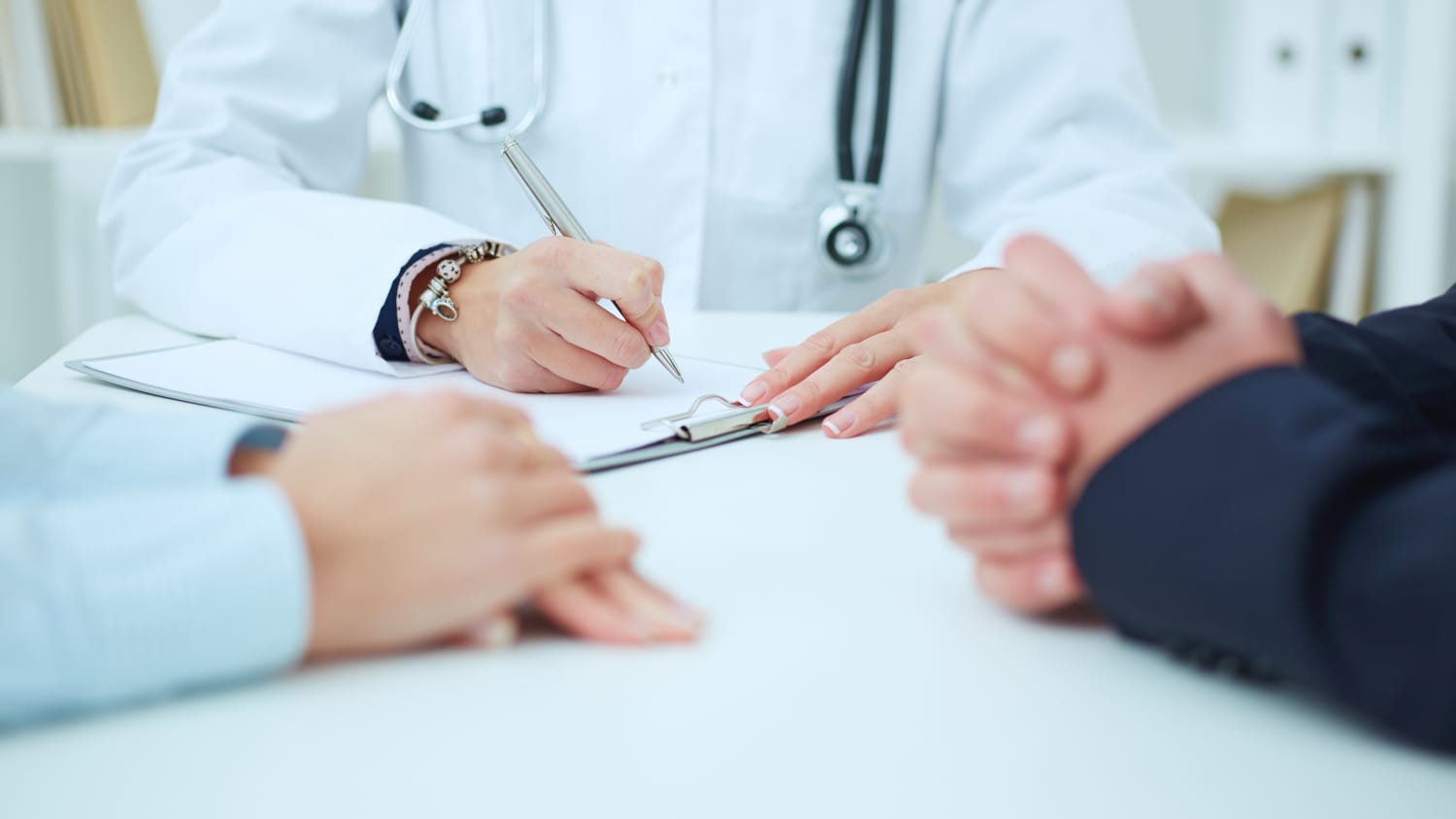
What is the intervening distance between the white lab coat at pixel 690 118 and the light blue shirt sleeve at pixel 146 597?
2.50 feet

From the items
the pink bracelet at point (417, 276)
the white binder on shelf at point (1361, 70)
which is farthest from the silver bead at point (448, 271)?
the white binder on shelf at point (1361, 70)

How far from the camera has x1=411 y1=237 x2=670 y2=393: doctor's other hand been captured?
2.37 ft

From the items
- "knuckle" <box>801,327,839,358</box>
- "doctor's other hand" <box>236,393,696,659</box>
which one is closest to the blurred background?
"knuckle" <box>801,327,839,358</box>

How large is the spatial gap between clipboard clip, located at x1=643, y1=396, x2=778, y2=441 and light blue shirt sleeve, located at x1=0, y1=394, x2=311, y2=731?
0.95ft

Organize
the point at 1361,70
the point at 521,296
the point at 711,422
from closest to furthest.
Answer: the point at 711,422 → the point at 521,296 → the point at 1361,70

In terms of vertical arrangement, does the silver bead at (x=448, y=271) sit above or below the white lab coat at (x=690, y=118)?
below

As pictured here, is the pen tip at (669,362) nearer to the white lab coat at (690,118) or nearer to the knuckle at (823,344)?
the knuckle at (823,344)

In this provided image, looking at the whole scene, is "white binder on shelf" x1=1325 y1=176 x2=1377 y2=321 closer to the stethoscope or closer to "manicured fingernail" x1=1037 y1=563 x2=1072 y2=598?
the stethoscope

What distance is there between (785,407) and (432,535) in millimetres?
341

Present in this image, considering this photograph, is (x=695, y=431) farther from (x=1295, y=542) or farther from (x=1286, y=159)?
(x=1286, y=159)

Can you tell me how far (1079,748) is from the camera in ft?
1.08

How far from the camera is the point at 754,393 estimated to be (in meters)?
0.70

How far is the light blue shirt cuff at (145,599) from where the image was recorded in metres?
0.33

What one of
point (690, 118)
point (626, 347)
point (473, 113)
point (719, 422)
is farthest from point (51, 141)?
point (719, 422)
